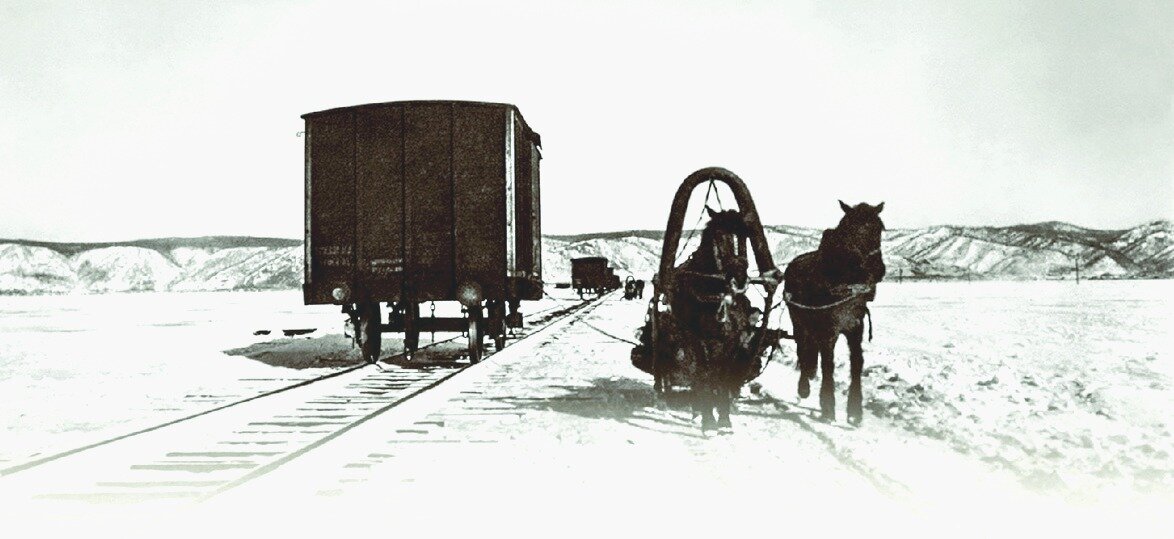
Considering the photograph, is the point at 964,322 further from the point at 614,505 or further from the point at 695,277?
the point at 614,505

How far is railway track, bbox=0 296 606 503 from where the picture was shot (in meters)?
5.57

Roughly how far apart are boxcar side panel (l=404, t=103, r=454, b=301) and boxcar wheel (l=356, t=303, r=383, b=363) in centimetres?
112

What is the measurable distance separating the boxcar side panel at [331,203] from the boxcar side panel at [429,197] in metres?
0.91

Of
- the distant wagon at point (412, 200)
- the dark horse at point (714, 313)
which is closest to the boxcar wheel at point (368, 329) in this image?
the distant wagon at point (412, 200)

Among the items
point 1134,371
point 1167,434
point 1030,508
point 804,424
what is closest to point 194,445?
point 804,424

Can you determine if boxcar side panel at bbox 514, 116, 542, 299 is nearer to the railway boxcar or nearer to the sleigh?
the sleigh

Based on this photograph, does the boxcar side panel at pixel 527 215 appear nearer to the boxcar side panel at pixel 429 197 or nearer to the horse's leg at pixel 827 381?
the boxcar side panel at pixel 429 197

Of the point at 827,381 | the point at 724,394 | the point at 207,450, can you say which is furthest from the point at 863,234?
the point at 207,450

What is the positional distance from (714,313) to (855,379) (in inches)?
63.7

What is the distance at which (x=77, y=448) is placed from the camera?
6.89 meters

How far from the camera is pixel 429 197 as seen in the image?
45.2ft

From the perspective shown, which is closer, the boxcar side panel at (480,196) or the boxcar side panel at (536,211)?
the boxcar side panel at (480,196)

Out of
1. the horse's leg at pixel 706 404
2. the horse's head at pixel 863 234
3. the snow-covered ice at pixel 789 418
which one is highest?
the horse's head at pixel 863 234

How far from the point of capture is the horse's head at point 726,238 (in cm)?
745
